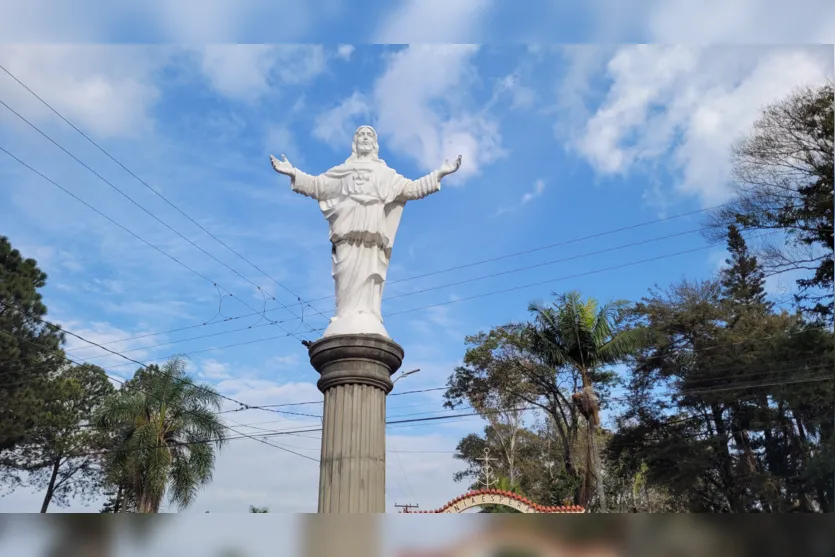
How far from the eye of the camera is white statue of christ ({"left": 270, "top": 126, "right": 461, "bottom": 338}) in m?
5.41

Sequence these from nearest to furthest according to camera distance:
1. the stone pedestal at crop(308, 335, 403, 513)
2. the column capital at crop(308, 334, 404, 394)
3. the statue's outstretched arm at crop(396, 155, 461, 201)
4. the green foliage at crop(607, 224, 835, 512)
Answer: the stone pedestal at crop(308, 335, 403, 513) → the column capital at crop(308, 334, 404, 394) → the statue's outstretched arm at crop(396, 155, 461, 201) → the green foliage at crop(607, 224, 835, 512)

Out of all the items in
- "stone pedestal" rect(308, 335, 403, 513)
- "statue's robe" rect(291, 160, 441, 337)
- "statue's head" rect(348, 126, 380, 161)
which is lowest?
"stone pedestal" rect(308, 335, 403, 513)

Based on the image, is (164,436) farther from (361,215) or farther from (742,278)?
(742,278)

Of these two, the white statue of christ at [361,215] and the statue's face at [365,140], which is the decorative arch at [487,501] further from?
the statue's face at [365,140]

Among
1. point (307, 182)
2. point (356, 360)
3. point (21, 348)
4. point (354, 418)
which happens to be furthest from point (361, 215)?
point (21, 348)

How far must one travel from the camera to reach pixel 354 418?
16.1ft

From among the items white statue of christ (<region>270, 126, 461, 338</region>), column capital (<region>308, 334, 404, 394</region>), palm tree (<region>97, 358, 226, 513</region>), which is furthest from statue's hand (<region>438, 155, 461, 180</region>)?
palm tree (<region>97, 358, 226, 513</region>)

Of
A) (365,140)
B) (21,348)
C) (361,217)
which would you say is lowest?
(361,217)

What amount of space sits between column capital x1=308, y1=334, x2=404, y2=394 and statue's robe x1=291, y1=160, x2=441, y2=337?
24 cm

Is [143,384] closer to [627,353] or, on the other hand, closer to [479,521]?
[627,353]

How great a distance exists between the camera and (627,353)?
1328 cm

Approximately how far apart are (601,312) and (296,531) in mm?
11235

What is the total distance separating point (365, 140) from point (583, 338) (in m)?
8.72

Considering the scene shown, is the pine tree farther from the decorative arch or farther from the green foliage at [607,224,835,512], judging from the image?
the decorative arch
